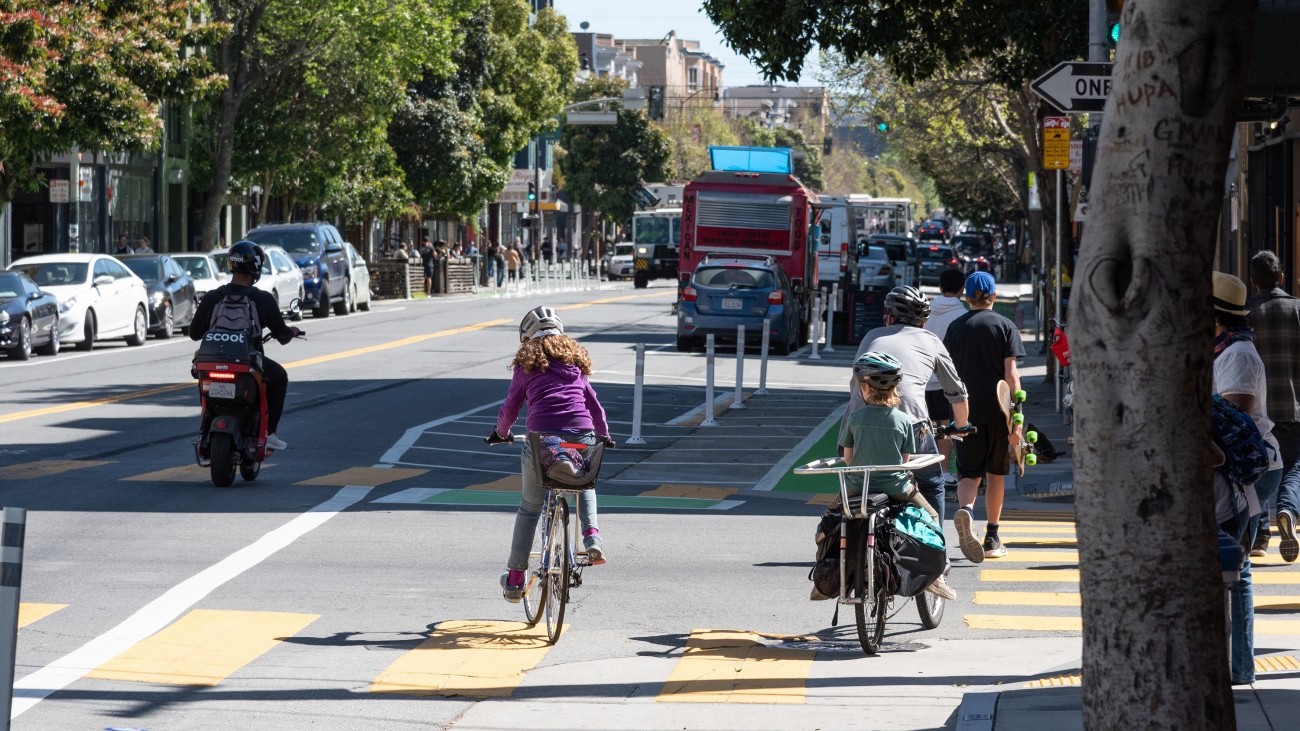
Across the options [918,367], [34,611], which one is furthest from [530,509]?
[34,611]

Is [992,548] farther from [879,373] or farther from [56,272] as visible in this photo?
Result: [56,272]

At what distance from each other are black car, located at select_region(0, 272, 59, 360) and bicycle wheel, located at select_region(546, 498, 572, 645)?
70.2ft

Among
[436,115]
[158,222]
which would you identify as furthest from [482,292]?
[158,222]

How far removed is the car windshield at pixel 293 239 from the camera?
144 feet

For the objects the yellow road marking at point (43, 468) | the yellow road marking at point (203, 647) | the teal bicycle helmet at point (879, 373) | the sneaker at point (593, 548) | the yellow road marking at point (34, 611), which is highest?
the teal bicycle helmet at point (879, 373)

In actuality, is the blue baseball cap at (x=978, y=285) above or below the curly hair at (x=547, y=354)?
above

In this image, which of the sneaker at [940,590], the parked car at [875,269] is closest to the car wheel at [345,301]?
the parked car at [875,269]

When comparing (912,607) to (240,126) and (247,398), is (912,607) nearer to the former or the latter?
(247,398)

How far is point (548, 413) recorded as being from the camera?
9.74m

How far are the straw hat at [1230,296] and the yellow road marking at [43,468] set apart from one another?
9880 millimetres

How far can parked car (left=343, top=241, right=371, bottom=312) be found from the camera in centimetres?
4656

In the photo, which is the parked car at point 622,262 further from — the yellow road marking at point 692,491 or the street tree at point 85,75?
the yellow road marking at point 692,491

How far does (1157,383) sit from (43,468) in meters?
12.8

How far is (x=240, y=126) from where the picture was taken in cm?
5103
